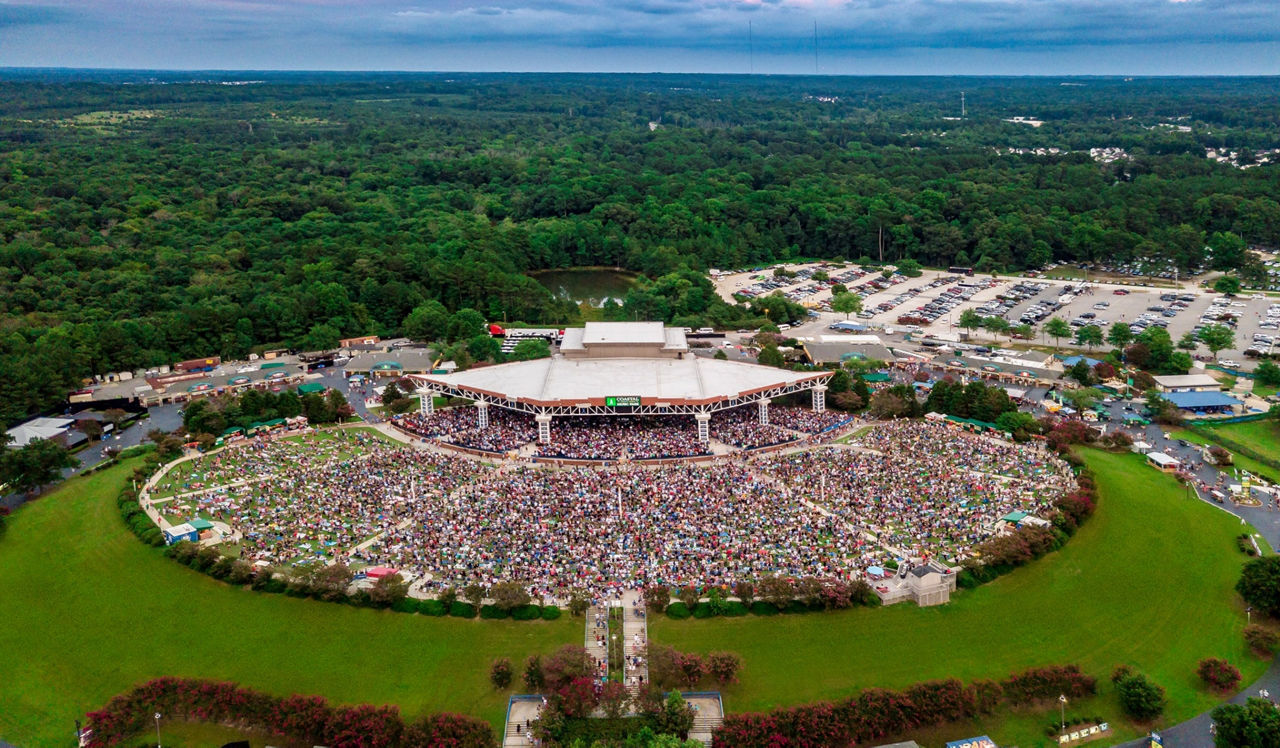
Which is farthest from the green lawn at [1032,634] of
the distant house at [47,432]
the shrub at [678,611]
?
the distant house at [47,432]

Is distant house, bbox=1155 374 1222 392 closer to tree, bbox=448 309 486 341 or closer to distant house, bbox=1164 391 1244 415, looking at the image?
distant house, bbox=1164 391 1244 415

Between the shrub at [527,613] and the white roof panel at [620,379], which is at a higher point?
the white roof panel at [620,379]

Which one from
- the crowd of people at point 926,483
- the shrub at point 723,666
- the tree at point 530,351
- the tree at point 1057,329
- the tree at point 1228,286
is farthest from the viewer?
the tree at point 1228,286

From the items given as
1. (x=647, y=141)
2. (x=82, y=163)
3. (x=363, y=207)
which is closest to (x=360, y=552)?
(x=363, y=207)

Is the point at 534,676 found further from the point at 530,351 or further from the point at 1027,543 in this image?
the point at 530,351

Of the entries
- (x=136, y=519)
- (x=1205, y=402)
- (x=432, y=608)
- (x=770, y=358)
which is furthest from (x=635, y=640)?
(x=1205, y=402)

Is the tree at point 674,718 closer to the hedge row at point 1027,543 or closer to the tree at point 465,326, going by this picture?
the hedge row at point 1027,543
